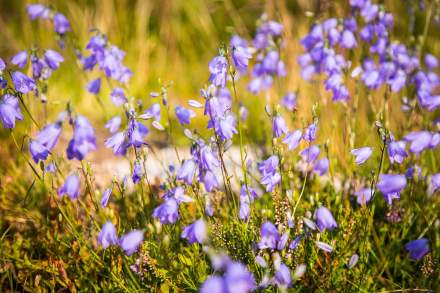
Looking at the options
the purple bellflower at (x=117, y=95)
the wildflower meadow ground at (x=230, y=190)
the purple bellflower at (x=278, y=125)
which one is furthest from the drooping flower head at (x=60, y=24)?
the purple bellflower at (x=278, y=125)

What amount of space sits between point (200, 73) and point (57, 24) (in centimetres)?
308

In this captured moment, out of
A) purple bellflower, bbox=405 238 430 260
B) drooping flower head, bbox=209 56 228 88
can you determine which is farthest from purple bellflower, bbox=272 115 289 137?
purple bellflower, bbox=405 238 430 260

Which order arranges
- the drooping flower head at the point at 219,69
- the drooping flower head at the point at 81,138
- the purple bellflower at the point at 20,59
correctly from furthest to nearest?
1. the purple bellflower at the point at 20,59
2. the drooping flower head at the point at 219,69
3. the drooping flower head at the point at 81,138

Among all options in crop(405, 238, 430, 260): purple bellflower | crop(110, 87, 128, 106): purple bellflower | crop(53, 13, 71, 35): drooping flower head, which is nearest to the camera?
crop(405, 238, 430, 260): purple bellflower

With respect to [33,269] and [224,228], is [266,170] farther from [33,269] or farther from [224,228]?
[33,269]

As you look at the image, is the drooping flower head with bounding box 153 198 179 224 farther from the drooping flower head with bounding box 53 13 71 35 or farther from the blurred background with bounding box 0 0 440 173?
A: the blurred background with bounding box 0 0 440 173

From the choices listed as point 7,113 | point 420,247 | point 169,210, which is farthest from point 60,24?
point 420,247

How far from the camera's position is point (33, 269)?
2479 mm

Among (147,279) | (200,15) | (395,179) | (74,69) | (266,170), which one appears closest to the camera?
(395,179)

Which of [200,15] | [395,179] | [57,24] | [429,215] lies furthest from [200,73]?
[395,179]

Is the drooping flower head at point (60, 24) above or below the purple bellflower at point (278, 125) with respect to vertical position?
above

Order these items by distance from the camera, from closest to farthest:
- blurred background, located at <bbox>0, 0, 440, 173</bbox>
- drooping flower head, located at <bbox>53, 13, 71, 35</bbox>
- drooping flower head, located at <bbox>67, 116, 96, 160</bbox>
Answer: drooping flower head, located at <bbox>67, 116, 96, 160</bbox>
drooping flower head, located at <bbox>53, 13, 71, 35</bbox>
blurred background, located at <bbox>0, 0, 440, 173</bbox>

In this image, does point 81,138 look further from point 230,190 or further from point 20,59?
point 20,59

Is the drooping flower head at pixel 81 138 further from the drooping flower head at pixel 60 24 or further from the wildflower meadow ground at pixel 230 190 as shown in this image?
the drooping flower head at pixel 60 24
